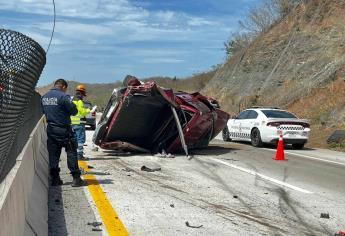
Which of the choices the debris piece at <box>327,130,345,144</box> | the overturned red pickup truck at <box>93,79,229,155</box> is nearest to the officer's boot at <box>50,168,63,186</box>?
the overturned red pickup truck at <box>93,79,229,155</box>

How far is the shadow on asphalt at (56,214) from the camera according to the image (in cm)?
630

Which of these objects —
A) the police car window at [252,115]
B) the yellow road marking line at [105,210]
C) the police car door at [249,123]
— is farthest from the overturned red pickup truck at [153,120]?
the yellow road marking line at [105,210]

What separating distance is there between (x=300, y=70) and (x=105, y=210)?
92.4 ft

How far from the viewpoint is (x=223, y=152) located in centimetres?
1633

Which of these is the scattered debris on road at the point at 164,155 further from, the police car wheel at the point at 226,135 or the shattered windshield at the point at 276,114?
the police car wheel at the point at 226,135

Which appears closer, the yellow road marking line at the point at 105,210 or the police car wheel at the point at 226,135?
the yellow road marking line at the point at 105,210

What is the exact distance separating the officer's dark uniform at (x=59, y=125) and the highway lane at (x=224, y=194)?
2.79 feet

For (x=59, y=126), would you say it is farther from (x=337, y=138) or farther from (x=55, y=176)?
(x=337, y=138)

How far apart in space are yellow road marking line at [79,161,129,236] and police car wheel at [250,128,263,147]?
9498 mm

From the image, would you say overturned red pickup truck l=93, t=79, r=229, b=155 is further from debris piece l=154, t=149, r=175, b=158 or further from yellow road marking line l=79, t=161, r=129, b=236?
yellow road marking line l=79, t=161, r=129, b=236

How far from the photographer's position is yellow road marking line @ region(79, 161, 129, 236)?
629 centimetres

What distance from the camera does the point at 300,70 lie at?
1330 inches

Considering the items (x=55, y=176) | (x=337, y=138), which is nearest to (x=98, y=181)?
(x=55, y=176)

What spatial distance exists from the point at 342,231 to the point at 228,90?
36.7 meters
